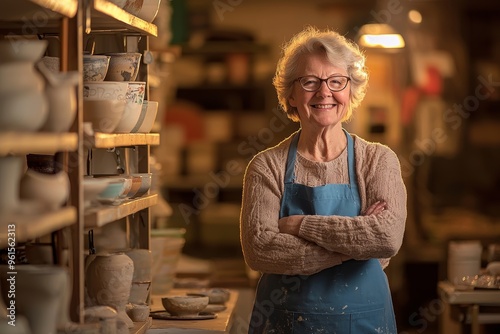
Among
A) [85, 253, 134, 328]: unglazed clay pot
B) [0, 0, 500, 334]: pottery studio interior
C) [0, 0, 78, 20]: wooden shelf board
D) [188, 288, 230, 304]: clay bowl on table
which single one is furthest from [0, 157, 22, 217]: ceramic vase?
[188, 288, 230, 304]: clay bowl on table

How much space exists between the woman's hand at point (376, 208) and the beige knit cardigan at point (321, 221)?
0.07 ft

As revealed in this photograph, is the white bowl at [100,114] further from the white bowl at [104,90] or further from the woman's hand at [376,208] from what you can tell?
the woman's hand at [376,208]

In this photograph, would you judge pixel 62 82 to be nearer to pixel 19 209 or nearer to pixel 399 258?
pixel 19 209

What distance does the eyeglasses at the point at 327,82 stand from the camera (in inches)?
128

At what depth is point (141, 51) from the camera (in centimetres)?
353

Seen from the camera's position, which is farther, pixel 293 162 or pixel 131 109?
pixel 293 162

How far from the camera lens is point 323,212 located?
3.25 metres

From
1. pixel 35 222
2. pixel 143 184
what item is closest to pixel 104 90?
pixel 143 184

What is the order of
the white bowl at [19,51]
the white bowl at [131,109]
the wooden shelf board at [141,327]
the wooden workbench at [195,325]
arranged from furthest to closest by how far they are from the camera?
the wooden workbench at [195,325]
the wooden shelf board at [141,327]
the white bowl at [131,109]
the white bowl at [19,51]

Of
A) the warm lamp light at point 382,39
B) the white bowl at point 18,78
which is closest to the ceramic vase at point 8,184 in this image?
the white bowl at point 18,78

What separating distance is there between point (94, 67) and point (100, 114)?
244mm

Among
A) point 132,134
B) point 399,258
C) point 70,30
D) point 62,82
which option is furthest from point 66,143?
point 399,258

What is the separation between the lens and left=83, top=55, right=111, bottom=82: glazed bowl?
112 inches

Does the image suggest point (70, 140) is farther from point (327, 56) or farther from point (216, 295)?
point (216, 295)
